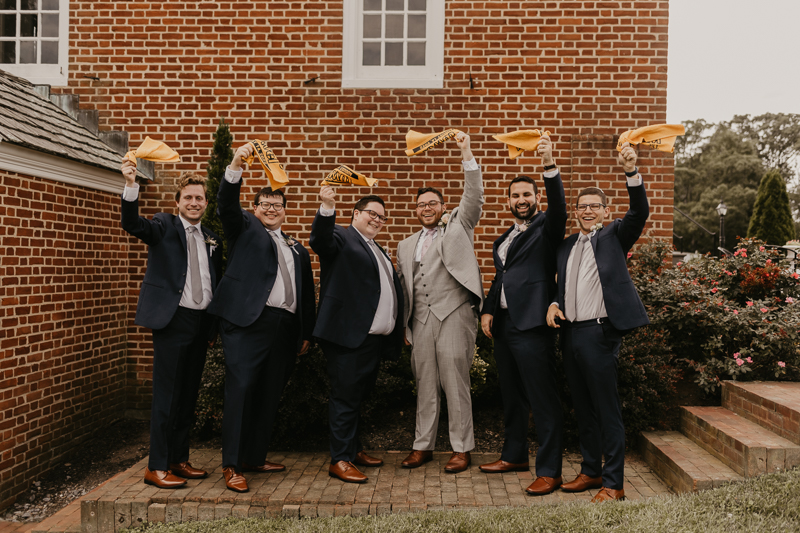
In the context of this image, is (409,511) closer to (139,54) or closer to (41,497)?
(41,497)

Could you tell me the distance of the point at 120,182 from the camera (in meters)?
6.11

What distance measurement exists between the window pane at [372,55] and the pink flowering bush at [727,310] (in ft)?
12.4

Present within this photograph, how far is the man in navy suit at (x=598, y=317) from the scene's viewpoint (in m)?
3.73

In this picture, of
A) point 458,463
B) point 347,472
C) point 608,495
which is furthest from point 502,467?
point 347,472

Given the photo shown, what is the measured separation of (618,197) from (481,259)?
1709 millimetres

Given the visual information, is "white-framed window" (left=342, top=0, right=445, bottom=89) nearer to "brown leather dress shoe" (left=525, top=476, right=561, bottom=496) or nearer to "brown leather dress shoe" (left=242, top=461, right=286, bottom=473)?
"brown leather dress shoe" (left=242, top=461, right=286, bottom=473)

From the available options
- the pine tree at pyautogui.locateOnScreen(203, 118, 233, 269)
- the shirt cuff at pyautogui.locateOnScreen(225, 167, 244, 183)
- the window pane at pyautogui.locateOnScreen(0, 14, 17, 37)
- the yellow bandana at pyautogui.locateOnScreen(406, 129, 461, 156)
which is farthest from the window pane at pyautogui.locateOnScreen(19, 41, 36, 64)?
the yellow bandana at pyautogui.locateOnScreen(406, 129, 461, 156)

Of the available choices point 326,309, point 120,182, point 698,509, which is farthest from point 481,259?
point 120,182

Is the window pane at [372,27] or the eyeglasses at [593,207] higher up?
the window pane at [372,27]

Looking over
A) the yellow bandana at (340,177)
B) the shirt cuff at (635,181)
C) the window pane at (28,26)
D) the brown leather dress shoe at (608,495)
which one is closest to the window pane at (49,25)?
the window pane at (28,26)

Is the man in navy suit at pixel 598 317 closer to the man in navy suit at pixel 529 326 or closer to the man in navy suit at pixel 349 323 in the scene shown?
the man in navy suit at pixel 529 326

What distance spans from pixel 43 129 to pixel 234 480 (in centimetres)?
393

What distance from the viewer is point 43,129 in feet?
17.3

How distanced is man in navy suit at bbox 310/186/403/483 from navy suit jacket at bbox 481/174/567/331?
0.96 metres
